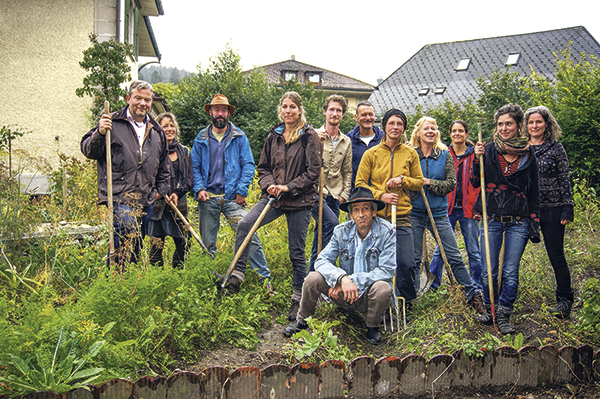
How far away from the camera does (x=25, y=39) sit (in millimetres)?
12109

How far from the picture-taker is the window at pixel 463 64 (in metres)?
28.7

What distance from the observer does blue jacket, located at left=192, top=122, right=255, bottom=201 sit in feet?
17.0

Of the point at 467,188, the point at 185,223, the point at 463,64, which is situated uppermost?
the point at 463,64

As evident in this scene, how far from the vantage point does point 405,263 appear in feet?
14.8

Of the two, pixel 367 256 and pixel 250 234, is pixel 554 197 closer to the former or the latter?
pixel 367 256

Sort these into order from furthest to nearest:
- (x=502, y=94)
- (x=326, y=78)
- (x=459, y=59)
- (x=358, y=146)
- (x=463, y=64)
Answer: (x=326, y=78) < (x=459, y=59) < (x=463, y=64) < (x=502, y=94) < (x=358, y=146)

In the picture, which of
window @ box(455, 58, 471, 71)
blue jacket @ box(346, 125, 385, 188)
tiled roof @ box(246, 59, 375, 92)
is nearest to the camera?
blue jacket @ box(346, 125, 385, 188)

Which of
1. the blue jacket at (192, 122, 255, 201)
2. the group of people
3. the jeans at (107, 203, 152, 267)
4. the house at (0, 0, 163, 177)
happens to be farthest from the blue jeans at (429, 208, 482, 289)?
the house at (0, 0, 163, 177)

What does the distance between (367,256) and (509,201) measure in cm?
147

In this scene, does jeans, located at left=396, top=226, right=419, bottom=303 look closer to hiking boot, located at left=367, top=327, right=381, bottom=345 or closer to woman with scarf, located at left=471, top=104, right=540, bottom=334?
hiking boot, located at left=367, top=327, right=381, bottom=345

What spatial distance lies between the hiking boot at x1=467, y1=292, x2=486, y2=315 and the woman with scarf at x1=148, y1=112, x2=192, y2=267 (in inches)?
124

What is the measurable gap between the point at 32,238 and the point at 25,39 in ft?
31.1

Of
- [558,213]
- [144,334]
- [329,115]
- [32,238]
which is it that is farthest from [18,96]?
[558,213]

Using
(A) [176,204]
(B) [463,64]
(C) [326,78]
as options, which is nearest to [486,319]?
(A) [176,204]
